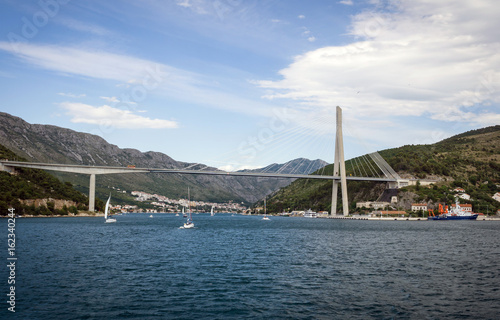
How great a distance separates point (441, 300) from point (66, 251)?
26.4 m

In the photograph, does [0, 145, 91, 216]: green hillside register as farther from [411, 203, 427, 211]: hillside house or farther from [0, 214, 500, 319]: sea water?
[411, 203, 427, 211]: hillside house

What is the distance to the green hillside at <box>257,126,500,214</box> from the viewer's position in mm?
116312

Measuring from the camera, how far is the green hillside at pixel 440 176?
116 m

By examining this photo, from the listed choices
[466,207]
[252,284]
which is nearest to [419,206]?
[466,207]

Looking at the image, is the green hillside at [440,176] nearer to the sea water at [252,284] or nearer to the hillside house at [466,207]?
the hillside house at [466,207]

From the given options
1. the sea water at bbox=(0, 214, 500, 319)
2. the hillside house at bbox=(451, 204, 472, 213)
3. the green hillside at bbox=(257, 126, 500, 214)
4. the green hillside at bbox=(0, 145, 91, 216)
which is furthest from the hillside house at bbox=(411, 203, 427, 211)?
the green hillside at bbox=(0, 145, 91, 216)

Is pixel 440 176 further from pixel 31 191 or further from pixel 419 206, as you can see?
pixel 31 191

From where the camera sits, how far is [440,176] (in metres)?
132

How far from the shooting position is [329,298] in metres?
17.4

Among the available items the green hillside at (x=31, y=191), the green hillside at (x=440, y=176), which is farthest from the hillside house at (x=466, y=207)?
the green hillside at (x=31, y=191)

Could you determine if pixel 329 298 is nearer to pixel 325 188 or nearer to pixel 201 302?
pixel 201 302

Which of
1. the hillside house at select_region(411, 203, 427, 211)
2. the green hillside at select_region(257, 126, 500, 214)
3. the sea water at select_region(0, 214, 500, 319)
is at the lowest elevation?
the sea water at select_region(0, 214, 500, 319)

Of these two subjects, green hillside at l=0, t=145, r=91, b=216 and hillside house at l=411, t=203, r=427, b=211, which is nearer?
green hillside at l=0, t=145, r=91, b=216

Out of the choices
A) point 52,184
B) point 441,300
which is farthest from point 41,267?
Answer: point 52,184
